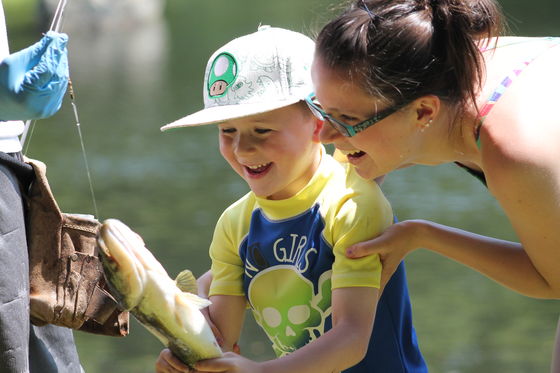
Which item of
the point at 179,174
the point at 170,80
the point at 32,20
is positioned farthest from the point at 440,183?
the point at 32,20

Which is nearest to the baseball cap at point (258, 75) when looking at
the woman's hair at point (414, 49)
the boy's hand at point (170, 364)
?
the woman's hair at point (414, 49)

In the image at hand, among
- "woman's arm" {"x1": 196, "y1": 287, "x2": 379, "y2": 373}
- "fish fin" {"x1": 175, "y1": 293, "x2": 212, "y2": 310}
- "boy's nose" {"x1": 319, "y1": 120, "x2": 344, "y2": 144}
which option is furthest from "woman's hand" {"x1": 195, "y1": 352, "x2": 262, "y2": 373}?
"boy's nose" {"x1": 319, "y1": 120, "x2": 344, "y2": 144}

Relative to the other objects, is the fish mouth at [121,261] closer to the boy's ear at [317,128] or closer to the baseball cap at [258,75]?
the baseball cap at [258,75]

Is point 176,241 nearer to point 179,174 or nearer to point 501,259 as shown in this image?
point 179,174

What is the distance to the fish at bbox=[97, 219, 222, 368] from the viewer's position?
2.15 metres

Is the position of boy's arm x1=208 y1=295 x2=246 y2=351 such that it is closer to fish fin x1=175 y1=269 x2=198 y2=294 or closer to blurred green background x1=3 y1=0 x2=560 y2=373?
fish fin x1=175 y1=269 x2=198 y2=294

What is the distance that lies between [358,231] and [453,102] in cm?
43

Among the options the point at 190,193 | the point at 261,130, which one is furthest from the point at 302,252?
A: the point at 190,193

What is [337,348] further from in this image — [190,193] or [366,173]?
[190,193]

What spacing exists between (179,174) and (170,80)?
5461 mm

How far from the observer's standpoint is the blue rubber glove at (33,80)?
2648mm

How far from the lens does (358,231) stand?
8.20ft

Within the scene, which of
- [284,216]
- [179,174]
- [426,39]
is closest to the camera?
Result: [426,39]

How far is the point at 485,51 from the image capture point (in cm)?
240
